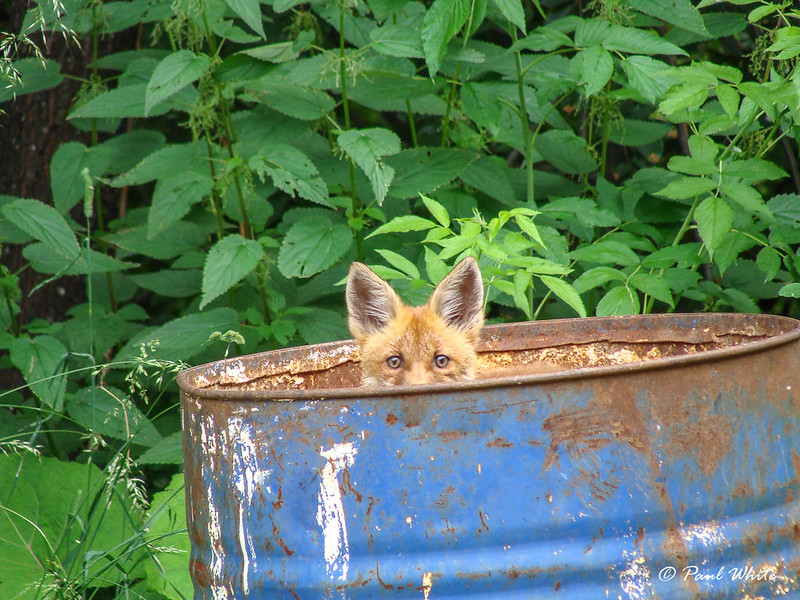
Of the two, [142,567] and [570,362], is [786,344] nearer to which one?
[570,362]

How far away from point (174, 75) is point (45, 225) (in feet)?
2.94

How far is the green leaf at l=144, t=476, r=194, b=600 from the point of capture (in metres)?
2.69

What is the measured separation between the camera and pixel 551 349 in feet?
9.12

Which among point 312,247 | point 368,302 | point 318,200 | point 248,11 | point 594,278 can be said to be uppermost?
point 248,11

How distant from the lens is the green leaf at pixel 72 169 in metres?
3.92

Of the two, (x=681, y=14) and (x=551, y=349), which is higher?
(x=681, y=14)

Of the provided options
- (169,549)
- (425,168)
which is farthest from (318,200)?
(169,549)

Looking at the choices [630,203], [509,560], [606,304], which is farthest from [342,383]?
[630,203]

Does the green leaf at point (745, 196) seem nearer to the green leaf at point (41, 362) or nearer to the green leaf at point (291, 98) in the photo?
the green leaf at point (291, 98)

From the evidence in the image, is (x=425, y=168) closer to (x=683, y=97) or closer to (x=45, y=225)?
(x=683, y=97)

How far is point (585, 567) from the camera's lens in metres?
1.57

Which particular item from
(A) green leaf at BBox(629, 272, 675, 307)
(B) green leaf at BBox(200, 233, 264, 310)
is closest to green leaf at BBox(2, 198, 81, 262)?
(B) green leaf at BBox(200, 233, 264, 310)

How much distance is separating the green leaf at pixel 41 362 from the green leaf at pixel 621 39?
101 inches

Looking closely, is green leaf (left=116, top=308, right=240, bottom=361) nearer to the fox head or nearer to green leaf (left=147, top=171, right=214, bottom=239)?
green leaf (left=147, top=171, right=214, bottom=239)
